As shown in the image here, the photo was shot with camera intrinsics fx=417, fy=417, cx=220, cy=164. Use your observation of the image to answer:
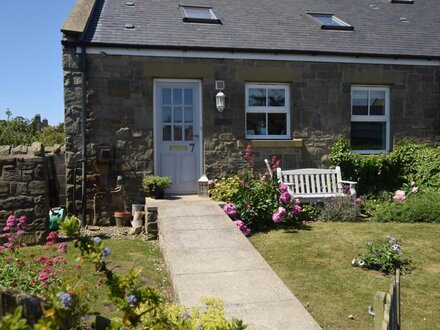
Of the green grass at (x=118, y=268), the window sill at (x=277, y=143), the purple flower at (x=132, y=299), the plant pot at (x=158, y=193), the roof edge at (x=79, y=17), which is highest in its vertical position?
the roof edge at (x=79, y=17)

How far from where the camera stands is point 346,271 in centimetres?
536

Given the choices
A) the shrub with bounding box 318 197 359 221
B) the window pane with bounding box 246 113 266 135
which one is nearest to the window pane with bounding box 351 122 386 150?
the shrub with bounding box 318 197 359 221

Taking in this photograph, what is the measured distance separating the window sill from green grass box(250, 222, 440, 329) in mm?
2155

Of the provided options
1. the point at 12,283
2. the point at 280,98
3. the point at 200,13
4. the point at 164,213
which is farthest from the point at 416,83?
the point at 12,283

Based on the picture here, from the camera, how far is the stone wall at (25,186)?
6863mm

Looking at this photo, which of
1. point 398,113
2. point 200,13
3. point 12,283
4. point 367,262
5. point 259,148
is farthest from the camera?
point 200,13

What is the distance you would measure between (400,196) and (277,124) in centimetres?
316

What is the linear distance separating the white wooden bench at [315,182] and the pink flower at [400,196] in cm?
106

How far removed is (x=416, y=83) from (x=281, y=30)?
11.7 feet

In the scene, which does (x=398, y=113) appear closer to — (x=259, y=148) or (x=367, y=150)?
(x=367, y=150)

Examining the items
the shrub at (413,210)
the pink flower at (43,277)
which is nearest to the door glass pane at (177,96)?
the shrub at (413,210)

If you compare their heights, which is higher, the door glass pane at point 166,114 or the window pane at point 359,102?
the window pane at point 359,102

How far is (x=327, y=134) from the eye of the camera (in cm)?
979

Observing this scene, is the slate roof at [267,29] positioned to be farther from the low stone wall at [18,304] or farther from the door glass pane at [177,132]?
the low stone wall at [18,304]
